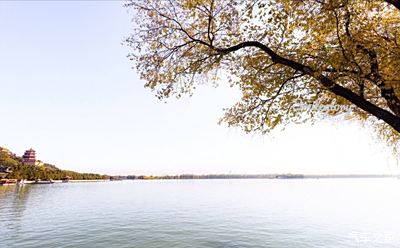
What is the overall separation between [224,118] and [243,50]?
257 cm

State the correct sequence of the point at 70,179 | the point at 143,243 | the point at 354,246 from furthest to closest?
1. the point at 70,179
2. the point at 354,246
3. the point at 143,243

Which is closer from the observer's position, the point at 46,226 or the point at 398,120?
the point at 398,120

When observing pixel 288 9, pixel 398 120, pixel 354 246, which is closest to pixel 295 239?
pixel 354 246

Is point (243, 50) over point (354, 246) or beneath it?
over

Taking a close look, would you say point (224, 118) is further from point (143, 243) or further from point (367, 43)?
point (143, 243)

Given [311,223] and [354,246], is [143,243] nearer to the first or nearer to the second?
[354,246]

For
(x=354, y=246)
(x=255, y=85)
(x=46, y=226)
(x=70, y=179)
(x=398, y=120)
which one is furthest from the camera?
(x=70, y=179)

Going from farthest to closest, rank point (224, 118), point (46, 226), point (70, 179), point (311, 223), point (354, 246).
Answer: point (70, 179) < point (311, 223) < point (46, 226) < point (354, 246) < point (224, 118)

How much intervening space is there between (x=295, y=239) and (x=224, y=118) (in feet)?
46.2

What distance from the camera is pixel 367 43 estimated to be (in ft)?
25.6

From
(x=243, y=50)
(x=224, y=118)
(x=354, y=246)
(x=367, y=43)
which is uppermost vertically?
(x=243, y=50)

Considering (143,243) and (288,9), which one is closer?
(288,9)

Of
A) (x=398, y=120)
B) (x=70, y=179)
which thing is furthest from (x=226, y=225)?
(x=70, y=179)

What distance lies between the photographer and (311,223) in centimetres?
2752
